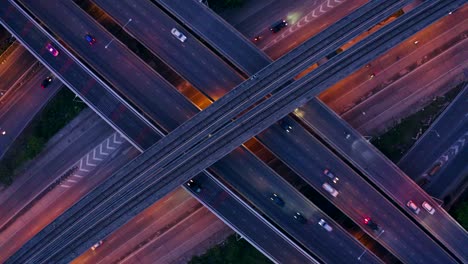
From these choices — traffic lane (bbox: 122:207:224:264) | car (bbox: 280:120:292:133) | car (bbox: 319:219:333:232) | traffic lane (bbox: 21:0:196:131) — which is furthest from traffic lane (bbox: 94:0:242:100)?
car (bbox: 319:219:333:232)

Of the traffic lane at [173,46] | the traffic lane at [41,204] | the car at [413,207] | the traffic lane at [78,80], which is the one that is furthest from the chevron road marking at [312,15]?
the traffic lane at [41,204]

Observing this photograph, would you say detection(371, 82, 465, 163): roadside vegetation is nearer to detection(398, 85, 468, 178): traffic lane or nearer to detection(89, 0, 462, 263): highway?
detection(398, 85, 468, 178): traffic lane

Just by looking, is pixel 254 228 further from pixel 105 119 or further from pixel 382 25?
pixel 382 25

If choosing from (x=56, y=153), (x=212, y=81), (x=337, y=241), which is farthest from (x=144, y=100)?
(x=337, y=241)

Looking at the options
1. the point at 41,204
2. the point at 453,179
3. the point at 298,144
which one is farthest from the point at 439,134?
the point at 41,204

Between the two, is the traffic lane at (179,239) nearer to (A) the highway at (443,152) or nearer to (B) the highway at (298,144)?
(B) the highway at (298,144)

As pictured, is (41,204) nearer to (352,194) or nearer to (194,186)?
(194,186)
